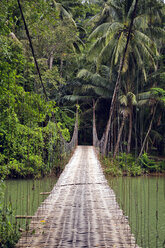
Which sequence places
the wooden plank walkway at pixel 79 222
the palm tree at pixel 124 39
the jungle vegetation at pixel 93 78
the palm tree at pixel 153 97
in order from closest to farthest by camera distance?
the wooden plank walkway at pixel 79 222 < the jungle vegetation at pixel 93 78 < the palm tree at pixel 124 39 < the palm tree at pixel 153 97

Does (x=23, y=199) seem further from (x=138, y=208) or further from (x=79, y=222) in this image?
(x=79, y=222)

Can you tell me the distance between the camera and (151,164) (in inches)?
408

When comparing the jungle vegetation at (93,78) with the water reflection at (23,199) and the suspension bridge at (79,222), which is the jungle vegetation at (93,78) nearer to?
the water reflection at (23,199)

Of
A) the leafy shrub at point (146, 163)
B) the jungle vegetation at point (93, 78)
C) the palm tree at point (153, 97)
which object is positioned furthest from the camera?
the leafy shrub at point (146, 163)

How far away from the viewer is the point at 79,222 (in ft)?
7.13

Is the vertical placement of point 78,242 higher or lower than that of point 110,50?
lower

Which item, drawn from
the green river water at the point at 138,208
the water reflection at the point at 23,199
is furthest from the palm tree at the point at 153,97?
the water reflection at the point at 23,199

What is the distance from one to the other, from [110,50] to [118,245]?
8.18 m

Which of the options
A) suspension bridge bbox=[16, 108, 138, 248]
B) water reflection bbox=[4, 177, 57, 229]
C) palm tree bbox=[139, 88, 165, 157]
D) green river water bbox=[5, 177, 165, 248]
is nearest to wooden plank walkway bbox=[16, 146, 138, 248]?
suspension bridge bbox=[16, 108, 138, 248]

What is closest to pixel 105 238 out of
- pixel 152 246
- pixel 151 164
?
pixel 152 246

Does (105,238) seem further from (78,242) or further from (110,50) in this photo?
(110,50)

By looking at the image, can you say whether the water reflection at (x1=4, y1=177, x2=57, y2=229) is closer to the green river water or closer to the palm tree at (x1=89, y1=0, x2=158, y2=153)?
the green river water

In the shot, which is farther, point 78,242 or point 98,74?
point 98,74

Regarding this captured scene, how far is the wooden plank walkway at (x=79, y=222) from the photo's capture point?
5.91 ft
